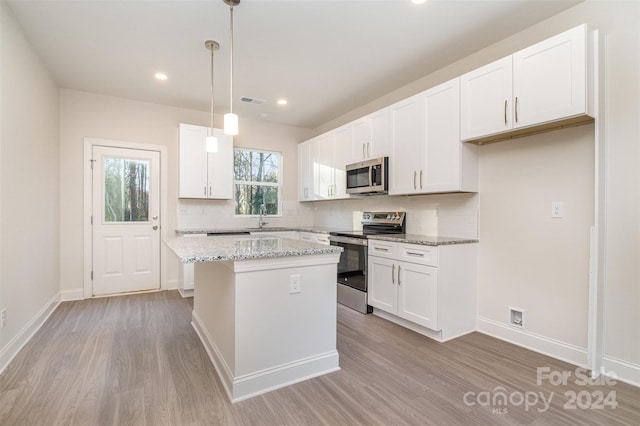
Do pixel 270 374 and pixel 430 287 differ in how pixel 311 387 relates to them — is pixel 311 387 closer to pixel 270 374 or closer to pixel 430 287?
pixel 270 374

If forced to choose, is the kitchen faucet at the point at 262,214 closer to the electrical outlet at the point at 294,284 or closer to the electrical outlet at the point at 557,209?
the electrical outlet at the point at 294,284

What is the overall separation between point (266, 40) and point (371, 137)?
1594mm

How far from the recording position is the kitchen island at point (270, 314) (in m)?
1.83

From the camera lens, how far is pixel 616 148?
2033 mm

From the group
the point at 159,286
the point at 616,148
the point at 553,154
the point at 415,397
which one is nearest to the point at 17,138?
the point at 159,286

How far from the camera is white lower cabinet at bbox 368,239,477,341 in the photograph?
2.64 m

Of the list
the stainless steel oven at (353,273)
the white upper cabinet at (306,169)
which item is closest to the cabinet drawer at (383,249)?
the stainless steel oven at (353,273)

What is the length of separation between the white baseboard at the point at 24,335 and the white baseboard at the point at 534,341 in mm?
3754

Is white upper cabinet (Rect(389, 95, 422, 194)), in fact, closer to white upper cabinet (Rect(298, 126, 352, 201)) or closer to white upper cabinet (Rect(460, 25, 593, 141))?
white upper cabinet (Rect(460, 25, 593, 141))

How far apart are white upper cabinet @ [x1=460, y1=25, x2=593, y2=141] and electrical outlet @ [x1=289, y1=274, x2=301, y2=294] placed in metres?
1.89

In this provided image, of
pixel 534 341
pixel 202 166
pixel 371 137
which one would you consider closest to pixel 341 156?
pixel 371 137

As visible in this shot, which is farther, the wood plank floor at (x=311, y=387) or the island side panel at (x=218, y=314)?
the island side panel at (x=218, y=314)

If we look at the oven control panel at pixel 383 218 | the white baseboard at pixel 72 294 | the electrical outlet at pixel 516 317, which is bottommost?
the white baseboard at pixel 72 294

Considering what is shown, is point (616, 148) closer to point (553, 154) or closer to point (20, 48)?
point (553, 154)
